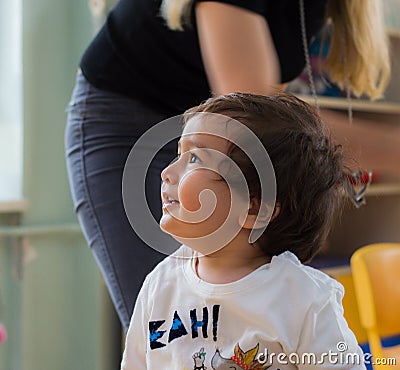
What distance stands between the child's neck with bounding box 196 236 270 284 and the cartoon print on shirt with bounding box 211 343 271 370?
92 mm

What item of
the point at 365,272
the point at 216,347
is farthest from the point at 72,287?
the point at 216,347

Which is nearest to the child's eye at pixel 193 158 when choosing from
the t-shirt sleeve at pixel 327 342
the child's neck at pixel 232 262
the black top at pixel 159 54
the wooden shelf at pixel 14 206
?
the child's neck at pixel 232 262

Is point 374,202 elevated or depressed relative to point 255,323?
depressed

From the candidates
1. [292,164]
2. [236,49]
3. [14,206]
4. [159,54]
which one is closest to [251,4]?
[236,49]

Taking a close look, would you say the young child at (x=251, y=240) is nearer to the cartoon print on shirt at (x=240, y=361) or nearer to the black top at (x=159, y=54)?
the cartoon print on shirt at (x=240, y=361)

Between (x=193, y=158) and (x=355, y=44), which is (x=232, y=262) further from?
(x=355, y=44)

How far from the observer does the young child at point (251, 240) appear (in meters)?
0.77

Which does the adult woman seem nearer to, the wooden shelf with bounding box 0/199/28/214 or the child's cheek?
the child's cheek

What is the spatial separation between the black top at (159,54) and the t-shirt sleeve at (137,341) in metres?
0.42

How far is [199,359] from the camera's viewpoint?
79cm

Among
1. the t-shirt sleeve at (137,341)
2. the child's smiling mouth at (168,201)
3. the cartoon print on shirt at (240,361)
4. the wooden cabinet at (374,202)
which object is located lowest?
the wooden cabinet at (374,202)

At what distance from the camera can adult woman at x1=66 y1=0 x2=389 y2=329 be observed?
3.63 ft

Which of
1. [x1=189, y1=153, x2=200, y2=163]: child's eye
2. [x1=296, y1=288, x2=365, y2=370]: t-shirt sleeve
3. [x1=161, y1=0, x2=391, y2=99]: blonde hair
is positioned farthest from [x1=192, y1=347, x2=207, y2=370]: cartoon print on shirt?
[x1=161, y1=0, x2=391, y2=99]: blonde hair

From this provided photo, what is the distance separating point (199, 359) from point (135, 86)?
58 cm
